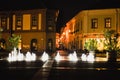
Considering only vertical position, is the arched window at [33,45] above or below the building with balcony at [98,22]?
below

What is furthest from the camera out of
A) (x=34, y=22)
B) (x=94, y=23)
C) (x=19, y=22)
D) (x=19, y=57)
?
(x=19, y=22)

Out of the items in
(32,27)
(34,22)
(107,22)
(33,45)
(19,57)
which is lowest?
(19,57)

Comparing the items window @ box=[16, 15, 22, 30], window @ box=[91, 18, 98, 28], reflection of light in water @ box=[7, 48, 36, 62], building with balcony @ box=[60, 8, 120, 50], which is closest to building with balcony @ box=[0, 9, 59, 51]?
window @ box=[16, 15, 22, 30]

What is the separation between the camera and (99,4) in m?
58.6

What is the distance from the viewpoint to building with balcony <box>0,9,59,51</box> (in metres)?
61.4

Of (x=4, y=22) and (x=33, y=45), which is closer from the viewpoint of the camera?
(x=33, y=45)

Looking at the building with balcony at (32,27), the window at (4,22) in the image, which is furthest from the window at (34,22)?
the window at (4,22)

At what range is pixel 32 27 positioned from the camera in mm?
62438

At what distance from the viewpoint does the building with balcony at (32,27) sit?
61438 mm

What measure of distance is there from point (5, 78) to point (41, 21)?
4566 cm

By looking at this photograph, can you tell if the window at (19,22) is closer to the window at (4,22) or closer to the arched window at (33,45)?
the window at (4,22)

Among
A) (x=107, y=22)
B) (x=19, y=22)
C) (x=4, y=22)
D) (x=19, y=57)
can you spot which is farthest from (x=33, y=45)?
(x=19, y=57)

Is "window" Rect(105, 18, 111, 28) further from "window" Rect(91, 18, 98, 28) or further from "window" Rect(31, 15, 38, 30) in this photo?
"window" Rect(31, 15, 38, 30)

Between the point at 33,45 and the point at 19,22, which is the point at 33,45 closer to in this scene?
the point at 33,45
